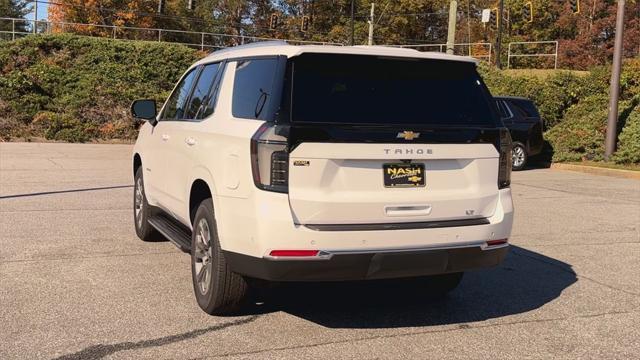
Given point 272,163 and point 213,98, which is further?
point 213,98

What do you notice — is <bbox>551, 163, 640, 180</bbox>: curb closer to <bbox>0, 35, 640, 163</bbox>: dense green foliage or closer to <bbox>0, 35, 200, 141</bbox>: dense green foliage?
<bbox>0, 35, 640, 163</bbox>: dense green foliage

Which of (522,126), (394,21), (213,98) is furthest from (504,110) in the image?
(394,21)

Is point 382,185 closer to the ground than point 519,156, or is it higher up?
higher up

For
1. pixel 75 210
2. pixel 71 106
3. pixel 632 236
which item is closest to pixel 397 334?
pixel 632 236

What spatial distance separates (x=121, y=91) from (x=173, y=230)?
836 inches

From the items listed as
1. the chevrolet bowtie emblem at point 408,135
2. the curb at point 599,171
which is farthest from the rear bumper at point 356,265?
the curb at point 599,171

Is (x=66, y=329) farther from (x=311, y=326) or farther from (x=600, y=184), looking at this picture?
(x=600, y=184)

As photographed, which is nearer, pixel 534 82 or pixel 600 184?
pixel 600 184

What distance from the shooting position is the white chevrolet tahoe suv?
153 inches

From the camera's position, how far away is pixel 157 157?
6.17m

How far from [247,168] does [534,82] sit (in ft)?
66.3

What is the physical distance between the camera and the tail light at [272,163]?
387cm

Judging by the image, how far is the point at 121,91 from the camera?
25.6m

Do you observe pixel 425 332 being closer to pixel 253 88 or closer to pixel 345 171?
pixel 345 171
